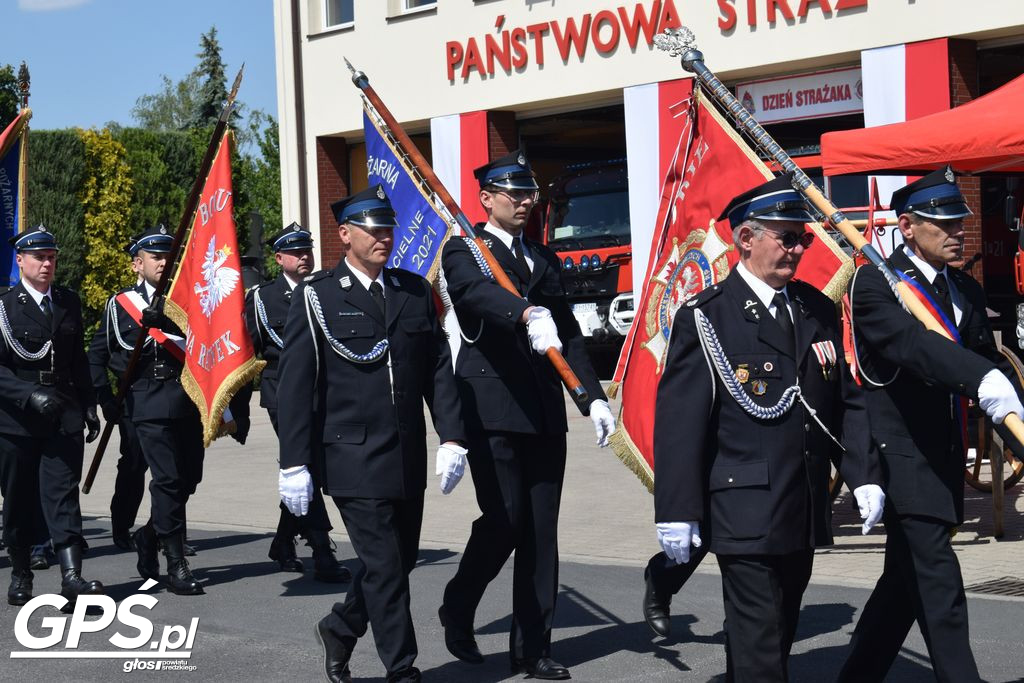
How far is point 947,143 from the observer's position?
32.6 feet

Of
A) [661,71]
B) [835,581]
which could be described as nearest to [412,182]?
[835,581]

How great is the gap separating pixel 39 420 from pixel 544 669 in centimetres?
352

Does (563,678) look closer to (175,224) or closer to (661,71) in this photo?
(661,71)

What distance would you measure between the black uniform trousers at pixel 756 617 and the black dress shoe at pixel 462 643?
6.46ft

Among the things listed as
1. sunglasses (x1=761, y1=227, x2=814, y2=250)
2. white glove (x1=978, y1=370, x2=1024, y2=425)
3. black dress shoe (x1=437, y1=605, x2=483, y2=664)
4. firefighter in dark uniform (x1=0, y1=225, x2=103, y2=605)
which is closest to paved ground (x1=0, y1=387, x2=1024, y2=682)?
black dress shoe (x1=437, y1=605, x2=483, y2=664)

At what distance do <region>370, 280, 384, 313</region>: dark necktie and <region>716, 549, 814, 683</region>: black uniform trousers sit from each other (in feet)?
6.50

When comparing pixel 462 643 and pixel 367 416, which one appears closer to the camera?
pixel 367 416

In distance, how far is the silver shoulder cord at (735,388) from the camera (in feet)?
16.3

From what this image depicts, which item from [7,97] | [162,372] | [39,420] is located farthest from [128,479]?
[7,97]

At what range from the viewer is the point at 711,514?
16.4 feet

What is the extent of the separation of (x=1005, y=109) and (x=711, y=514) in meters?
5.81

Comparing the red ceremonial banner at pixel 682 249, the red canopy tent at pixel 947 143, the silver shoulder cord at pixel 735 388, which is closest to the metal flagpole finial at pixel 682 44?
the red ceremonial banner at pixel 682 249

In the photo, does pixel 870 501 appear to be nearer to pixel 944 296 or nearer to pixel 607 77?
pixel 944 296

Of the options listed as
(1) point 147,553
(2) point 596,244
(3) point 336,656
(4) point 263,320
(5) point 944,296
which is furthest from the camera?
(2) point 596,244
